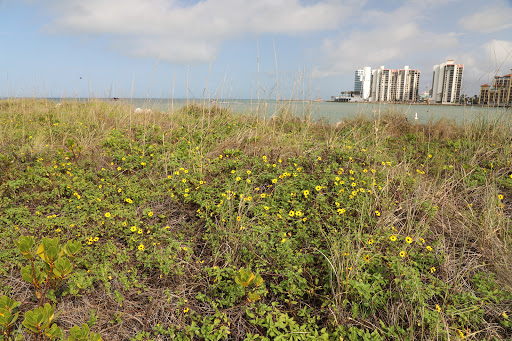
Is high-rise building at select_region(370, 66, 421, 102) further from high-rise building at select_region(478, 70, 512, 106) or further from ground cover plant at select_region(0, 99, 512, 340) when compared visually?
ground cover plant at select_region(0, 99, 512, 340)

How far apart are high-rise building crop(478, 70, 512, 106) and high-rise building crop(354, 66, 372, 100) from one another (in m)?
1.57

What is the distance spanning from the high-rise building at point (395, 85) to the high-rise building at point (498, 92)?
1.34 meters

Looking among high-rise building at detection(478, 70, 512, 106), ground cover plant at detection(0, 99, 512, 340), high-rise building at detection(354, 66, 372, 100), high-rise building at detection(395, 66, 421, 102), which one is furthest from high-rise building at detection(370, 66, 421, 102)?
ground cover plant at detection(0, 99, 512, 340)

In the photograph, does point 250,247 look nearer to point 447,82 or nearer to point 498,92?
point 498,92

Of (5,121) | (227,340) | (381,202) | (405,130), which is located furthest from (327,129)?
(5,121)

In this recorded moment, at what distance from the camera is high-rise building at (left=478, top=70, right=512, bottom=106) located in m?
3.96

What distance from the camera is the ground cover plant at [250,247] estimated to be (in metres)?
1.56

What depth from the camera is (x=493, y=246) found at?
6.63 ft

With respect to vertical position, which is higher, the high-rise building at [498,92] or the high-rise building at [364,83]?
the high-rise building at [364,83]

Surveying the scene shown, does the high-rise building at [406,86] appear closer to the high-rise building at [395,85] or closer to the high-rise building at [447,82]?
the high-rise building at [395,85]

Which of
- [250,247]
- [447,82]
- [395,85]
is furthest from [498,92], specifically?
[250,247]


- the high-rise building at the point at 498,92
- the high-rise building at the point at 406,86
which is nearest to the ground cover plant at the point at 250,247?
the high-rise building at the point at 498,92

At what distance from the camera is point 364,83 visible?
5281 millimetres

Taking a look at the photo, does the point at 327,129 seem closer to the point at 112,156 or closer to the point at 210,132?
the point at 210,132
